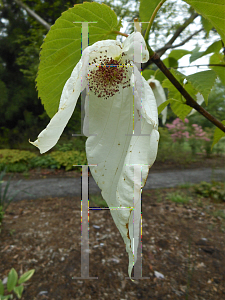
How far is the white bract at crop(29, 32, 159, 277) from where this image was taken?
146 millimetres

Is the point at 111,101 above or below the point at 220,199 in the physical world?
above

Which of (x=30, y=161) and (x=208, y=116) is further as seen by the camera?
(x=30, y=161)

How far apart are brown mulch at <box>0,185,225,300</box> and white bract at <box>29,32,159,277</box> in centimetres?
96

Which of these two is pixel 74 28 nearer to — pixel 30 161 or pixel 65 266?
pixel 65 266

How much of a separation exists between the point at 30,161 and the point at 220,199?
3.42 metres

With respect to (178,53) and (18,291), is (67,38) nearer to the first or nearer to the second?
(178,53)

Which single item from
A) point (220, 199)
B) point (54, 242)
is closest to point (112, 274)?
point (54, 242)

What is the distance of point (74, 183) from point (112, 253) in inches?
77.5

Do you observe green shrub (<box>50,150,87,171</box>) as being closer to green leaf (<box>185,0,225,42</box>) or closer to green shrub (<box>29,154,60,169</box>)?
green shrub (<box>29,154,60,169</box>)

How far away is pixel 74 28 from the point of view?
0.22 metres

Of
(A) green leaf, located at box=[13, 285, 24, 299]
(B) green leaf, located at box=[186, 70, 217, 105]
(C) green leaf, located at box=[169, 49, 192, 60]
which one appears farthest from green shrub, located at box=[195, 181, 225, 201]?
(B) green leaf, located at box=[186, 70, 217, 105]

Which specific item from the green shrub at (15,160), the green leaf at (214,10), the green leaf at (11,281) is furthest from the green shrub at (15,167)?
the green leaf at (214,10)

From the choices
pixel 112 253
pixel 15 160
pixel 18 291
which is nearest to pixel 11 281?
pixel 18 291

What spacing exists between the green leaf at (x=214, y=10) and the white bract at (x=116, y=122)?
0.09 metres
